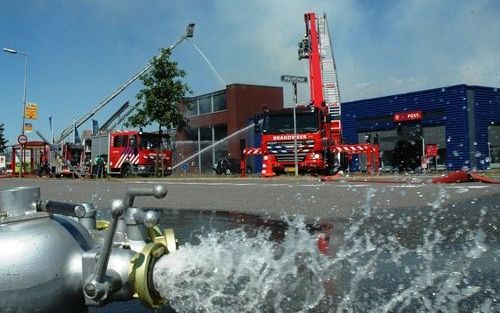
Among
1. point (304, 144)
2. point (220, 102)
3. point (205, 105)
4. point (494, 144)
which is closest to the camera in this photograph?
point (304, 144)

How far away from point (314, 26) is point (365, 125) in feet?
37.2

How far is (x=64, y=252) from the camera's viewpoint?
1891 millimetres

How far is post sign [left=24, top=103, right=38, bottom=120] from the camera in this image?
1754 inches

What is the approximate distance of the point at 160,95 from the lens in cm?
3044

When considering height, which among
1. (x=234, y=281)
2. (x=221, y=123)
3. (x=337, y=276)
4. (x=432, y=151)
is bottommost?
(x=337, y=276)

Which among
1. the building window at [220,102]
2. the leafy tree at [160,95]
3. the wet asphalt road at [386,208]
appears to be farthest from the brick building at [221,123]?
the wet asphalt road at [386,208]

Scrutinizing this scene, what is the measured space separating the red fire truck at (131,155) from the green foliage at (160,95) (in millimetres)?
777

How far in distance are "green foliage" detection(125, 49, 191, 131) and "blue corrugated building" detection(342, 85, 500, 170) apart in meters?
10.8

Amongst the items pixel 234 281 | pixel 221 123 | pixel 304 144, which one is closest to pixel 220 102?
pixel 221 123

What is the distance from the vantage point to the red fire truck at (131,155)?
99.0ft

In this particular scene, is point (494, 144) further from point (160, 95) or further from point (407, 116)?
point (160, 95)

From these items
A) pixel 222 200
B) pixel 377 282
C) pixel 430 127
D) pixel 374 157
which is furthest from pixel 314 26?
pixel 377 282

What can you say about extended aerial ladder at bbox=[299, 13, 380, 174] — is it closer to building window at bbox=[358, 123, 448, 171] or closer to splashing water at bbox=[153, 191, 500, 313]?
building window at bbox=[358, 123, 448, 171]

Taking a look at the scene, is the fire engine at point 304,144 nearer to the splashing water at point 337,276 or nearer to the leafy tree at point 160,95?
the leafy tree at point 160,95
